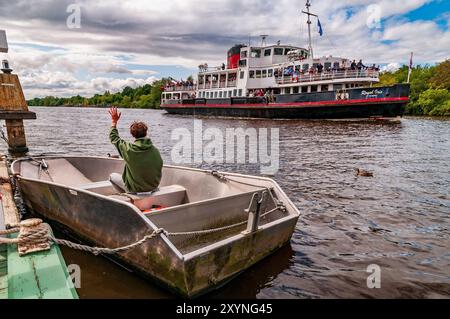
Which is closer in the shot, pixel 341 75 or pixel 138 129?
pixel 138 129

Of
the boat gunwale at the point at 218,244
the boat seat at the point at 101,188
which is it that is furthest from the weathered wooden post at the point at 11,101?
the boat gunwale at the point at 218,244

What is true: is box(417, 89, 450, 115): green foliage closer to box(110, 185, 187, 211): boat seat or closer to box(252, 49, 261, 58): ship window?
box(252, 49, 261, 58): ship window

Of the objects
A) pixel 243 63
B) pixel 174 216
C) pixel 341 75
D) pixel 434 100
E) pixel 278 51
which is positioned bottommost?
pixel 174 216

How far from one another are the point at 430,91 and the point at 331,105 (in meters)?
32.5

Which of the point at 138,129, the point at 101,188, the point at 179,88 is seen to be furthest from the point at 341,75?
the point at 138,129

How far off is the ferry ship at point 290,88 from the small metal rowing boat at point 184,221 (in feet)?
79.9

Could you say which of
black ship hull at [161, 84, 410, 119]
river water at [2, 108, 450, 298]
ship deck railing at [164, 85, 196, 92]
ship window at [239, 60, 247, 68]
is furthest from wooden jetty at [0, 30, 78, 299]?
ship deck railing at [164, 85, 196, 92]

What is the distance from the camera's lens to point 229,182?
602 cm

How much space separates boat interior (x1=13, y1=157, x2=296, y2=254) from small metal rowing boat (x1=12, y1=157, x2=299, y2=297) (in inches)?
0.6

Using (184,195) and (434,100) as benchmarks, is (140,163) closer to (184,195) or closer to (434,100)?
(184,195)

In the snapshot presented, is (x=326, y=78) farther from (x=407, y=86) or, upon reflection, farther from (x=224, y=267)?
(x=224, y=267)

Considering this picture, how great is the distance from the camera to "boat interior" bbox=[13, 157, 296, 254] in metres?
4.46

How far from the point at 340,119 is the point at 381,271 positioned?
2619 centimetres

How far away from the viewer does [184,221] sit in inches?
177
